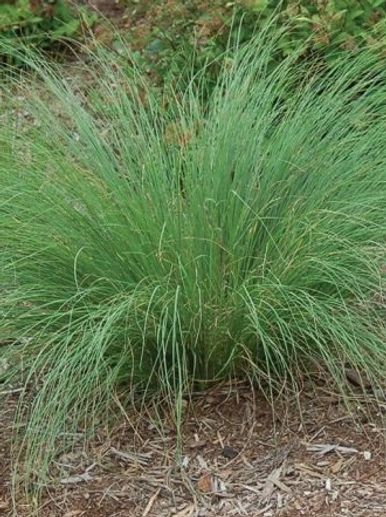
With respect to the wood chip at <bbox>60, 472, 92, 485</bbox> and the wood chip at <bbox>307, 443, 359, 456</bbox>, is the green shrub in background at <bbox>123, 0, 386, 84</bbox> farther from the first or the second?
the wood chip at <bbox>60, 472, 92, 485</bbox>

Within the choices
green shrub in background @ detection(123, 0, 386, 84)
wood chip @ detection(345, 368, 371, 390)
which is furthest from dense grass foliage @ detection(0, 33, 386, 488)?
green shrub in background @ detection(123, 0, 386, 84)

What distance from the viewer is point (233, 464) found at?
2826mm

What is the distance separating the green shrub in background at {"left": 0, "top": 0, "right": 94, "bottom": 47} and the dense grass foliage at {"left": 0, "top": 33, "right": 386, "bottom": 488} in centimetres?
258

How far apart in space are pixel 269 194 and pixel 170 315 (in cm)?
51

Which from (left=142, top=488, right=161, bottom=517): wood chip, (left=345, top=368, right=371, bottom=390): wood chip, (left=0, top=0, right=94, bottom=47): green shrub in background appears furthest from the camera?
(left=0, top=0, right=94, bottom=47): green shrub in background

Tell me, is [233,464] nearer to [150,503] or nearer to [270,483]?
[270,483]

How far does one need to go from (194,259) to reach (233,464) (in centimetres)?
57

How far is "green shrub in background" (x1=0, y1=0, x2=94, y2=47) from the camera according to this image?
18.9 feet

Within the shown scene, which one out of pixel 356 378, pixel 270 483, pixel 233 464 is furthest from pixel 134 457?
pixel 356 378

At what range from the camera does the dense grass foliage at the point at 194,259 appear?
2.81 meters

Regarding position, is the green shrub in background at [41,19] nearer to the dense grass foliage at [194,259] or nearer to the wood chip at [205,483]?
the dense grass foliage at [194,259]

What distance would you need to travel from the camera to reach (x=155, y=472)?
280 centimetres

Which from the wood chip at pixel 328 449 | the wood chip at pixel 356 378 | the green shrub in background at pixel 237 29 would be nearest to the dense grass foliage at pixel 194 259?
the wood chip at pixel 356 378

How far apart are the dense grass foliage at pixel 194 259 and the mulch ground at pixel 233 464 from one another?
0.09 metres
